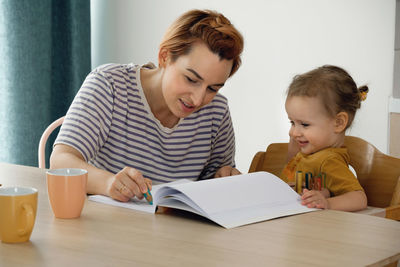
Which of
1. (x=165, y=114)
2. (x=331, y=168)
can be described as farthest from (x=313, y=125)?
(x=165, y=114)

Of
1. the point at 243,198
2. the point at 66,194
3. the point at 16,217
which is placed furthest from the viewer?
the point at 243,198

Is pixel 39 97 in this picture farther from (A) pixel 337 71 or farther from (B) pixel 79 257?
(B) pixel 79 257

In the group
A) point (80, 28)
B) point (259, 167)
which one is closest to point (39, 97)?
point (80, 28)

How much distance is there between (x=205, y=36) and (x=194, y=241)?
0.65m

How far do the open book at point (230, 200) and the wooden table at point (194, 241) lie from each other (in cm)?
2

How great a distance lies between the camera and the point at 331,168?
1551mm

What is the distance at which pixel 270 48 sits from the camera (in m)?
2.70

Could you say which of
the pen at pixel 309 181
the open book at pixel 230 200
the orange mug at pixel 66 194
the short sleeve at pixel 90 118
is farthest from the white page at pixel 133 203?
the pen at pixel 309 181

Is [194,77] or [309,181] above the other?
[194,77]

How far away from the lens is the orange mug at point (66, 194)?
995 millimetres

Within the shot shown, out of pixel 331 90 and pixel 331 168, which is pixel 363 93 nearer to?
pixel 331 90

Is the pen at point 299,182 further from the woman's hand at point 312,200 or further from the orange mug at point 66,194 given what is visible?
the orange mug at point 66,194

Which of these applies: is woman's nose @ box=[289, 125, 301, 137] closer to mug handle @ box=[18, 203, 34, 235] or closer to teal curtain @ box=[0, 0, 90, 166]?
mug handle @ box=[18, 203, 34, 235]

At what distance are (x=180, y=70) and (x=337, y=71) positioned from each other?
0.55 metres
